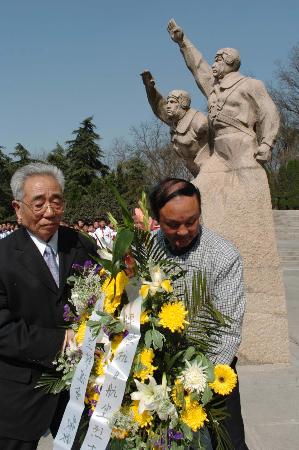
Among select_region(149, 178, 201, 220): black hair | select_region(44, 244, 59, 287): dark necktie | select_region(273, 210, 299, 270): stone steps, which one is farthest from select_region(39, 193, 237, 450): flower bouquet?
select_region(273, 210, 299, 270): stone steps

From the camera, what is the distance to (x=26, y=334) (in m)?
2.18

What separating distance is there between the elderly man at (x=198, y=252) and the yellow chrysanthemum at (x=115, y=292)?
0.87ft

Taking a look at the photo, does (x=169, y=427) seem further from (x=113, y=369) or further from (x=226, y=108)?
(x=226, y=108)

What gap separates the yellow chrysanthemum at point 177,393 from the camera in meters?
1.81

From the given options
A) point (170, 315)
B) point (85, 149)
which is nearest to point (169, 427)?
point (170, 315)

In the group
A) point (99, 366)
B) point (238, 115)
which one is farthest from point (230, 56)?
point (99, 366)

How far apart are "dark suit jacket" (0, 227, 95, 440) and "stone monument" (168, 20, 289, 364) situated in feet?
10.8

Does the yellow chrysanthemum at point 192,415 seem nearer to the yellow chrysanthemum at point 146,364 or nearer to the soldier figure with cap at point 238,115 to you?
the yellow chrysanthemum at point 146,364

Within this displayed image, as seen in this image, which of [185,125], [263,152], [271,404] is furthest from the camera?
[185,125]

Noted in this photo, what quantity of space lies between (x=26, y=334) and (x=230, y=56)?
4.23 m

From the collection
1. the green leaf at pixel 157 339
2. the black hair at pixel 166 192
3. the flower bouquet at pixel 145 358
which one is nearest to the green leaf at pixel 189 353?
the flower bouquet at pixel 145 358

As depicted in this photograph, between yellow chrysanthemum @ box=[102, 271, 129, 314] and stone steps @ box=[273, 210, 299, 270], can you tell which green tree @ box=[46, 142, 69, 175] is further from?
yellow chrysanthemum @ box=[102, 271, 129, 314]

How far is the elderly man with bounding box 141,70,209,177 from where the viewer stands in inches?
237

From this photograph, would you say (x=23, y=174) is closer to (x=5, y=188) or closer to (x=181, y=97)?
(x=181, y=97)
